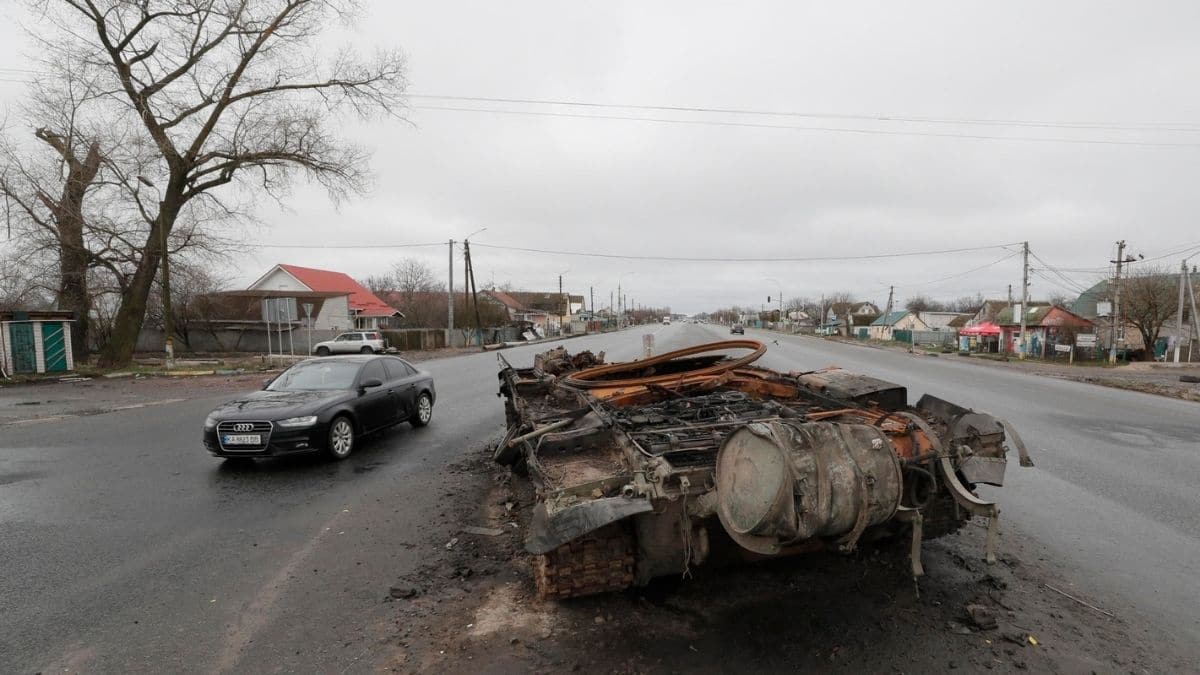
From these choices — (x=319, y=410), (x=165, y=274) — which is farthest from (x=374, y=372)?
(x=165, y=274)

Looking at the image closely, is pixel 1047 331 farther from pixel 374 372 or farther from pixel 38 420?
pixel 38 420

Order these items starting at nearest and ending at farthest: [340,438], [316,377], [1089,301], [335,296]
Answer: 1. [340,438]
2. [316,377]
3. [335,296]
4. [1089,301]

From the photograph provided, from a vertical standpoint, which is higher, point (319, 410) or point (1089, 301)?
point (1089, 301)

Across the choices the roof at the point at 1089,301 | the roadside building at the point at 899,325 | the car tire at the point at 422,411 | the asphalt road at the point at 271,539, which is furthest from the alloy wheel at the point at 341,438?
the roadside building at the point at 899,325

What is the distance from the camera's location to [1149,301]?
109 feet

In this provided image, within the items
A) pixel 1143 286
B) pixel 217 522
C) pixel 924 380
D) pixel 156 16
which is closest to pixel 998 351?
pixel 1143 286

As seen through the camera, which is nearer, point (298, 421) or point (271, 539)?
point (271, 539)

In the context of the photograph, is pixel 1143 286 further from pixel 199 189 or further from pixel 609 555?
pixel 199 189

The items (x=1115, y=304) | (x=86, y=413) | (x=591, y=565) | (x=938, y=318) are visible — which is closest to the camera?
(x=591, y=565)

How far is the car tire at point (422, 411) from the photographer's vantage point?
9.21m

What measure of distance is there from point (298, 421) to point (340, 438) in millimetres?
708

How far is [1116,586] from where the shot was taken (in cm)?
351

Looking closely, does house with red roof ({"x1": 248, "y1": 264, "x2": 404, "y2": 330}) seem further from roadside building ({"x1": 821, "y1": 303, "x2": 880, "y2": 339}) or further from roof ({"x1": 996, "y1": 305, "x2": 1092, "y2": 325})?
roadside building ({"x1": 821, "y1": 303, "x2": 880, "y2": 339})

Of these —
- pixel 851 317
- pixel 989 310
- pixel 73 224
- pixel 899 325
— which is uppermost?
pixel 73 224
